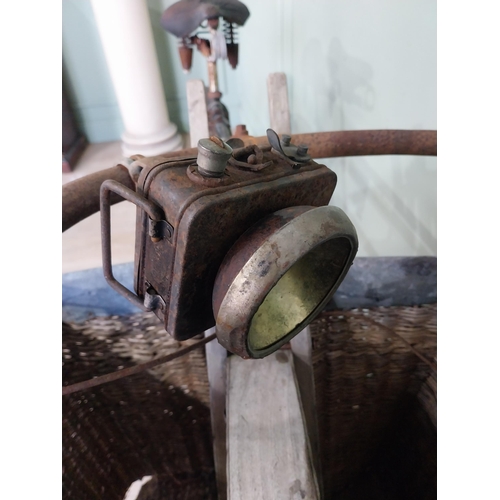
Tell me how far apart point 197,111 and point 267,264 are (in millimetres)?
827

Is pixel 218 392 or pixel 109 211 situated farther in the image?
pixel 218 392

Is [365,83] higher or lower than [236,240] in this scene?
higher

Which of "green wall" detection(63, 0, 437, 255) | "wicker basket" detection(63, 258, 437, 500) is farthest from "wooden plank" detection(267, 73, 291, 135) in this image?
"wicker basket" detection(63, 258, 437, 500)

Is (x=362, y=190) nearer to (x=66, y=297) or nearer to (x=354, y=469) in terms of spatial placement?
(x=354, y=469)

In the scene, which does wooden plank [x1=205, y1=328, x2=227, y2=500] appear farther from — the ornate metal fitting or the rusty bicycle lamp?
the ornate metal fitting

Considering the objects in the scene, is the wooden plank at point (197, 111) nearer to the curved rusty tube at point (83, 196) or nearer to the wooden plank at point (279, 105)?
the wooden plank at point (279, 105)

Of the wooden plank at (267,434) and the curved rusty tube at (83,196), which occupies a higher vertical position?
the curved rusty tube at (83,196)

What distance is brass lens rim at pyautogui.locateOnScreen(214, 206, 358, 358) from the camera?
370 millimetres

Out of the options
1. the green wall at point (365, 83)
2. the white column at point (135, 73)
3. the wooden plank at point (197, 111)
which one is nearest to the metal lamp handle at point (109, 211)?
the wooden plank at point (197, 111)

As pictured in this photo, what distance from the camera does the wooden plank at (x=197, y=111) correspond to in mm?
1061

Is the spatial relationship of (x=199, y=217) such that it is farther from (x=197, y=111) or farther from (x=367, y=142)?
(x=197, y=111)

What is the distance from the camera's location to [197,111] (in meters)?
1.08

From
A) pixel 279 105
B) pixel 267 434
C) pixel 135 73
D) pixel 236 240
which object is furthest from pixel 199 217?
pixel 135 73

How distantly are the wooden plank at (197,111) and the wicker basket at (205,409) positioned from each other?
500 millimetres
